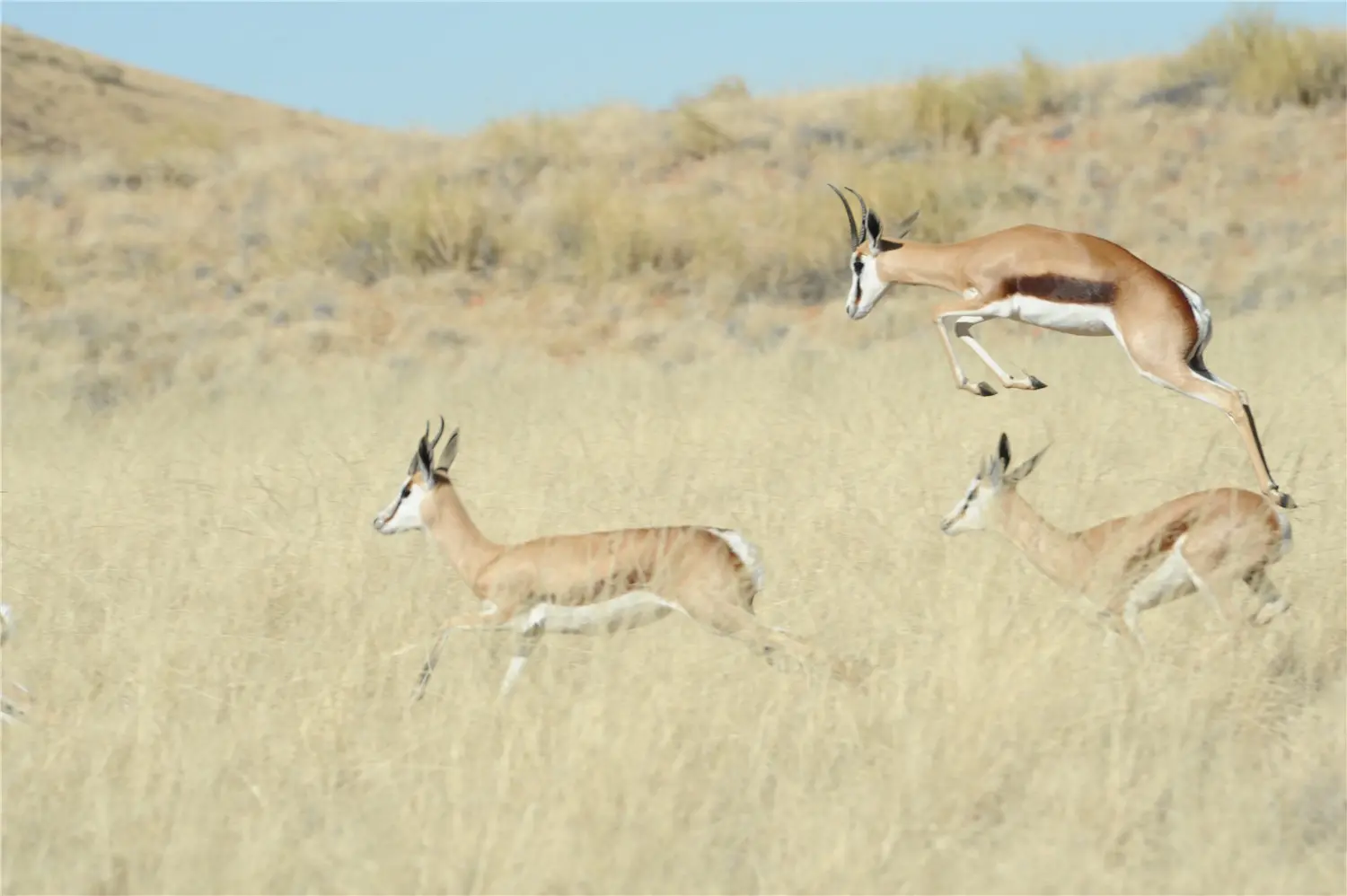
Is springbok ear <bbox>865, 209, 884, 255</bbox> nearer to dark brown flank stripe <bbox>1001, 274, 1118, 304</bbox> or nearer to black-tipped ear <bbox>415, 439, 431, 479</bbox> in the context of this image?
dark brown flank stripe <bbox>1001, 274, 1118, 304</bbox>

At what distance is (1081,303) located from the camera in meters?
5.14

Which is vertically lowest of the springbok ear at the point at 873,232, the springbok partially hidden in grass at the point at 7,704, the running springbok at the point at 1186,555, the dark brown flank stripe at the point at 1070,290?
the springbok partially hidden in grass at the point at 7,704

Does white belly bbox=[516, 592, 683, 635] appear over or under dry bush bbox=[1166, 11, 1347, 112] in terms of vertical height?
under

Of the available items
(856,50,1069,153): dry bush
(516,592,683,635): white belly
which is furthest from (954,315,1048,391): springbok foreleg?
(856,50,1069,153): dry bush

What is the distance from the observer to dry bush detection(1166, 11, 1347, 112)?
73.0ft

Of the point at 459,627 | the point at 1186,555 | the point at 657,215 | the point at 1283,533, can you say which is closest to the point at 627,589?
the point at 459,627

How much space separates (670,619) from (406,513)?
106 cm

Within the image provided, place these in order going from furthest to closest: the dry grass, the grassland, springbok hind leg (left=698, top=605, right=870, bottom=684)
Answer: springbok hind leg (left=698, top=605, right=870, bottom=684)
the grassland
the dry grass

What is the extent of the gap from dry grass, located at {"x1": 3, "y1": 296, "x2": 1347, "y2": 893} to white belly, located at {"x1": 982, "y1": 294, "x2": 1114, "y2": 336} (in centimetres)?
101

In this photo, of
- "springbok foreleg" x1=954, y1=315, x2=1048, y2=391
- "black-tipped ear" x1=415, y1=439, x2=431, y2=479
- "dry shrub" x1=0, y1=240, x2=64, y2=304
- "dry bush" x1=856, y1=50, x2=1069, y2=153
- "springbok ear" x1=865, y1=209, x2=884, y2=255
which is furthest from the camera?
"dry bush" x1=856, y1=50, x2=1069, y2=153

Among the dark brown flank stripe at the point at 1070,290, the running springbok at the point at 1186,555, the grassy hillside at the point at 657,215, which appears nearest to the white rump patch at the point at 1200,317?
the dark brown flank stripe at the point at 1070,290

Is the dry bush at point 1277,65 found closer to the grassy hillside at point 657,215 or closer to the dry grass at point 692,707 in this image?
the grassy hillside at point 657,215

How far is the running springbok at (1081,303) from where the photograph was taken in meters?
5.05

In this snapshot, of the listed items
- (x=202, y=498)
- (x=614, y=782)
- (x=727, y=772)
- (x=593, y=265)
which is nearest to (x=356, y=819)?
(x=614, y=782)
